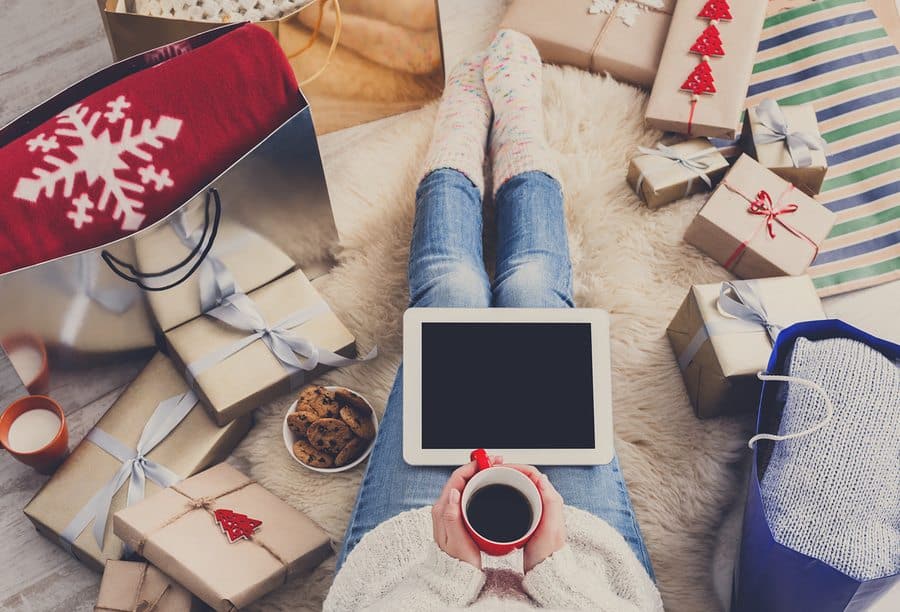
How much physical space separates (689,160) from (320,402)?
2.21ft

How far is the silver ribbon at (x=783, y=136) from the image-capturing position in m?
1.11

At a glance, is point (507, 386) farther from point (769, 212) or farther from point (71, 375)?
point (71, 375)

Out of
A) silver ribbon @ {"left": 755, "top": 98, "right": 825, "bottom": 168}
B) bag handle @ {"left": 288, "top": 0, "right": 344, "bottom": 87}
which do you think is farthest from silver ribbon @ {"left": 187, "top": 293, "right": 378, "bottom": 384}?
silver ribbon @ {"left": 755, "top": 98, "right": 825, "bottom": 168}

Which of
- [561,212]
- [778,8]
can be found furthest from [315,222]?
[778,8]

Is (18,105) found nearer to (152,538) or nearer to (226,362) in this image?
(226,362)

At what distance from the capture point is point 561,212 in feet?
3.51

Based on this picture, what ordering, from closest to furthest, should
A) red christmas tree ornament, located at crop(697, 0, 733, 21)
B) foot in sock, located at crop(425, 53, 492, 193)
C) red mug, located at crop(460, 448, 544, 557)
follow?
red mug, located at crop(460, 448, 544, 557), foot in sock, located at crop(425, 53, 492, 193), red christmas tree ornament, located at crop(697, 0, 733, 21)

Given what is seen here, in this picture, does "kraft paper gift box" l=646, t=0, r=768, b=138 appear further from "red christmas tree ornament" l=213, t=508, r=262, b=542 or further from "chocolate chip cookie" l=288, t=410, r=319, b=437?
"red christmas tree ornament" l=213, t=508, r=262, b=542

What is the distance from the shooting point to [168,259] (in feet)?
2.97

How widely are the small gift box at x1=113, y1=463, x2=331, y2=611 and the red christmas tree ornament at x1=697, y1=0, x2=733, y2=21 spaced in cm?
100

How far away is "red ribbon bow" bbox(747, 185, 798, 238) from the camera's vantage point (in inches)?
41.5

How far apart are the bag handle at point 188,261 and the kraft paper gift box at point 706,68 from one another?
2.28ft

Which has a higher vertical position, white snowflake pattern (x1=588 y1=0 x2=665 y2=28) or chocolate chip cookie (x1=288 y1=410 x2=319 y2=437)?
white snowflake pattern (x1=588 y1=0 x2=665 y2=28)

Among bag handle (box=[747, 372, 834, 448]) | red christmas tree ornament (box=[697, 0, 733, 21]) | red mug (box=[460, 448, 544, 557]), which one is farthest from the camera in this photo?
red christmas tree ornament (box=[697, 0, 733, 21])
